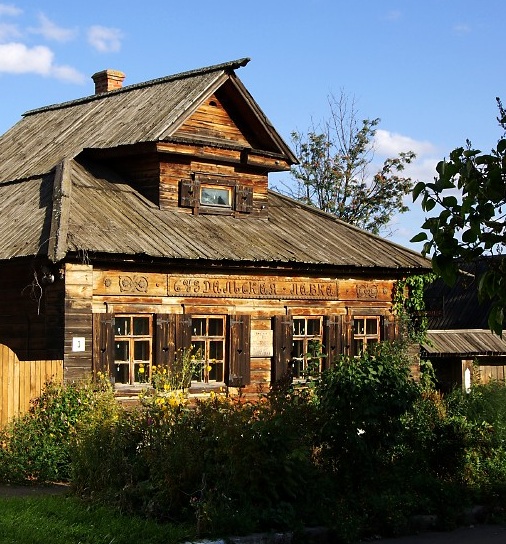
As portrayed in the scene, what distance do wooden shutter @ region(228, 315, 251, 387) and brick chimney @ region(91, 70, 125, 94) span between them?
9038 mm

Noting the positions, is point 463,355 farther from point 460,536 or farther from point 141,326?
point 460,536

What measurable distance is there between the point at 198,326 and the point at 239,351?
37.7 inches

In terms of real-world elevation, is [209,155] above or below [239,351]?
above

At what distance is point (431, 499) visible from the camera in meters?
11.6

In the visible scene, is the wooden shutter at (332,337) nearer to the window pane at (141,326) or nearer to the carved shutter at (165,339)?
the carved shutter at (165,339)

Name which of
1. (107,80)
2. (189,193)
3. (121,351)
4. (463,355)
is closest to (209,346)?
(121,351)

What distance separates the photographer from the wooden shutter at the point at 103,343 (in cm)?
1648

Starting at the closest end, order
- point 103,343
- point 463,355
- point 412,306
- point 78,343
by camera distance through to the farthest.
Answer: point 78,343
point 103,343
point 412,306
point 463,355

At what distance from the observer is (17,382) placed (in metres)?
15.0

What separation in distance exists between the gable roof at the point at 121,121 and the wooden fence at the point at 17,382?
5.56m

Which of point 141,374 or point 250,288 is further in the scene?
point 250,288

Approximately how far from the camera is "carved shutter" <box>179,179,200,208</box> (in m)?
19.9

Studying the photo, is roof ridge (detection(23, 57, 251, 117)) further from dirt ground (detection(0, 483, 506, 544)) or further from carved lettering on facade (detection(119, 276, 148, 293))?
dirt ground (detection(0, 483, 506, 544))

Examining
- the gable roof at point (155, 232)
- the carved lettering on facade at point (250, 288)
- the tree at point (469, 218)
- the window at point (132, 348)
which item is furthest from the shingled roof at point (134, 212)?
the tree at point (469, 218)
